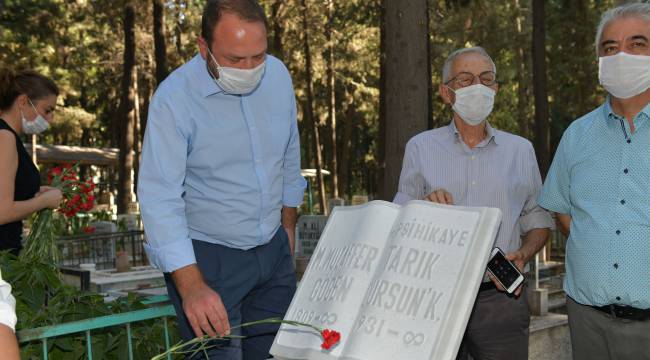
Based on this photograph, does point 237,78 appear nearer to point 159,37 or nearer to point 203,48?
point 203,48

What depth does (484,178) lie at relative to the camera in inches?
142

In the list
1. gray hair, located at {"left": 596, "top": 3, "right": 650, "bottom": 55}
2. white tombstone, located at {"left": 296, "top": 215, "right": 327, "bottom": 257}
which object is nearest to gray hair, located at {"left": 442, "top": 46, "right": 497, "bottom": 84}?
gray hair, located at {"left": 596, "top": 3, "right": 650, "bottom": 55}

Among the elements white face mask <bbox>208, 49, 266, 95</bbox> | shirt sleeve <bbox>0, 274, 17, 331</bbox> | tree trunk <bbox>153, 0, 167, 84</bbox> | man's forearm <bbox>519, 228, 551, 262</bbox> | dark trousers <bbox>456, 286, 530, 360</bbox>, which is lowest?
dark trousers <bbox>456, 286, 530, 360</bbox>

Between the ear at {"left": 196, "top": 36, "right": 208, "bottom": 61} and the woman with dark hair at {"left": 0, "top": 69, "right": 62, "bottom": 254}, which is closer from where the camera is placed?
the ear at {"left": 196, "top": 36, "right": 208, "bottom": 61}

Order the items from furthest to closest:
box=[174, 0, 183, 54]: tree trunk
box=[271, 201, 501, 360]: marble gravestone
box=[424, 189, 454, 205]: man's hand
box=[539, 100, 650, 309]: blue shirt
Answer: box=[174, 0, 183, 54]: tree trunk < box=[539, 100, 650, 309]: blue shirt < box=[424, 189, 454, 205]: man's hand < box=[271, 201, 501, 360]: marble gravestone

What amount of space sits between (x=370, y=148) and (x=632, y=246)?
46596 mm

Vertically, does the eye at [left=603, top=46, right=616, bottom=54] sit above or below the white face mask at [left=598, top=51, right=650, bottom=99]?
above

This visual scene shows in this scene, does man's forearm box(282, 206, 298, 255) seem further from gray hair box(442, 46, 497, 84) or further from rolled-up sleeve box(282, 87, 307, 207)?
gray hair box(442, 46, 497, 84)

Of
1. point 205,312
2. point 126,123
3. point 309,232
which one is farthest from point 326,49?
point 205,312

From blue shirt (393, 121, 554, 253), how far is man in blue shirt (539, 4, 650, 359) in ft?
1.05

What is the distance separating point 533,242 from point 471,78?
0.87 meters

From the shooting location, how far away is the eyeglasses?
370 centimetres

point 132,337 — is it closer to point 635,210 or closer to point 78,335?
point 78,335

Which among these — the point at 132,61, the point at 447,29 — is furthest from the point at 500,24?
the point at 132,61
